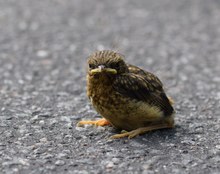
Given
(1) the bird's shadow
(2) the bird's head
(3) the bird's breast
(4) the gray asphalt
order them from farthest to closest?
(1) the bird's shadow
(3) the bird's breast
(2) the bird's head
(4) the gray asphalt

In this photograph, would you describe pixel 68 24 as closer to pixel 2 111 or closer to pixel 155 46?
pixel 155 46

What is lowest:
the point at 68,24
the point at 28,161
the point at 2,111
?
the point at 28,161

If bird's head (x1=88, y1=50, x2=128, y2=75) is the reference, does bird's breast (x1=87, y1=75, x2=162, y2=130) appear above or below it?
below

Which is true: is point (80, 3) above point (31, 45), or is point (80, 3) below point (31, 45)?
above

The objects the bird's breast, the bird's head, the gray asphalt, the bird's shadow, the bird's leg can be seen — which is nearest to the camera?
the gray asphalt

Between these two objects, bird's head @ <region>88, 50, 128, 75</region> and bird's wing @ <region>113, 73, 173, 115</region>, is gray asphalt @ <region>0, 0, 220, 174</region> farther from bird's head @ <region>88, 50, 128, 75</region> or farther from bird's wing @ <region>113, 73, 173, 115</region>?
bird's head @ <region>88, 50, 128, 75</region>

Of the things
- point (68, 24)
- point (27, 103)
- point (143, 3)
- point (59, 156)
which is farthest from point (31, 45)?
point (59, 156)

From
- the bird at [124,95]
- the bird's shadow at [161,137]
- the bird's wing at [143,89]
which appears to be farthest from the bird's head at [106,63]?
the bird's shadow at [161,137]

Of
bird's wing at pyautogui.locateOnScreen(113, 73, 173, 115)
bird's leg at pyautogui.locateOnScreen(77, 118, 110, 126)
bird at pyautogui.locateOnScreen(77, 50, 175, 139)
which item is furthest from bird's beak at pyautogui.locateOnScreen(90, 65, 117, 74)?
bird's leg at pyautogui.locateOnScreen(77, 118, 110, 126)

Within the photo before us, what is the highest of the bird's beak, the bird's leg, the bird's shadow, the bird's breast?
the bird's beak
